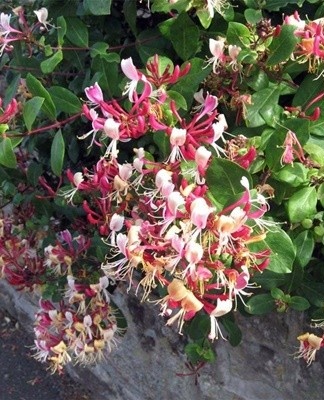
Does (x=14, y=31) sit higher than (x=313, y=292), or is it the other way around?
(x=14, y=31)

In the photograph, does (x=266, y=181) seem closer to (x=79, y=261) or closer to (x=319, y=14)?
(x=319, y=14)

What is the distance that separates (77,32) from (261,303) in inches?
25.2

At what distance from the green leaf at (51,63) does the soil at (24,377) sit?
1.51 meters

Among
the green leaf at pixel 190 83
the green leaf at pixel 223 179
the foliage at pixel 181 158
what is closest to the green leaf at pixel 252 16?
the foliage at pixel 181 158

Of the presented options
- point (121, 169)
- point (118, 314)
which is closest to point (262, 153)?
point (121, 169)

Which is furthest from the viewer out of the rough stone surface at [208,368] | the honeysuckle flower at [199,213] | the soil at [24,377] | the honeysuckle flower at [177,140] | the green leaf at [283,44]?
the soil at [24,377]

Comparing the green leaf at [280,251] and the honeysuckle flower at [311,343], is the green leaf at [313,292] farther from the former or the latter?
the green leaf at [280,251]

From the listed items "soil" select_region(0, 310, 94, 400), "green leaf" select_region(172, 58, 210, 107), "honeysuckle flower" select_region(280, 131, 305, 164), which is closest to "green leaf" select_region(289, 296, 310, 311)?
"honeysuckle flower" select_region(280, 131, 305, 164)

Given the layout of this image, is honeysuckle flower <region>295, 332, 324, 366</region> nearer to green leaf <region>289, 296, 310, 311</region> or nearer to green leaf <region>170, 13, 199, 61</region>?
green leaf <region>289, 296, 310, 311</region>

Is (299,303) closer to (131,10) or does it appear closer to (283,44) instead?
(283,44)

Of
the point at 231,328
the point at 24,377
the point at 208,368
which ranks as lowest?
the point at 24,377

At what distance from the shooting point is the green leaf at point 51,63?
1.33m

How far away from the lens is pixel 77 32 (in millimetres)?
1397

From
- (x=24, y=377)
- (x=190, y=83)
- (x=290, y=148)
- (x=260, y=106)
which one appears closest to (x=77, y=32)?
(x=190, y=83)
